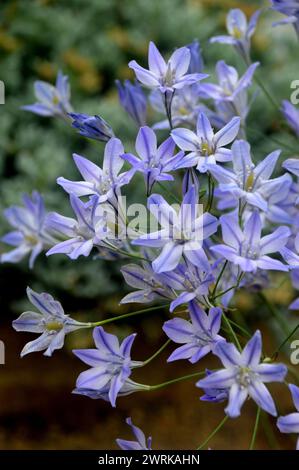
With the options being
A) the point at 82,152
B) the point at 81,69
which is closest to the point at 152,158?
the point at 82,152

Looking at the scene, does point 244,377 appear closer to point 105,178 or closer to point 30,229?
point 105,178

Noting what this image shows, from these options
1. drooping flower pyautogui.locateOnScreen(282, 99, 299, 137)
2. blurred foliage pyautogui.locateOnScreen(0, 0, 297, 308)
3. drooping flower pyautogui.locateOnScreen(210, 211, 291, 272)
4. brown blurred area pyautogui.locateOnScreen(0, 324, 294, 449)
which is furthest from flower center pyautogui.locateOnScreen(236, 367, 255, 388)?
blurred foliage pyautogui.locateOnScreen(0, 0, 297, 308)

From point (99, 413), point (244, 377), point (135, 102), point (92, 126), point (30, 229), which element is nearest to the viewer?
point (244, 377)

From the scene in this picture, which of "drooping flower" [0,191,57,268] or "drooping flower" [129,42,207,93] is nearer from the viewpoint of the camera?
"drooping flower" [129,42,207,93]

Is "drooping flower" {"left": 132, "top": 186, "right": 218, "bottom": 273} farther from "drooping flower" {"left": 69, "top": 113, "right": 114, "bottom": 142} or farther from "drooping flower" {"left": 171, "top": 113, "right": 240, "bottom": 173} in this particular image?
"drooping flower" {"left": 69, "top": 113, "right": 114, "bottom": 142}

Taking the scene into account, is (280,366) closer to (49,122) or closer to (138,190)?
(138,190)

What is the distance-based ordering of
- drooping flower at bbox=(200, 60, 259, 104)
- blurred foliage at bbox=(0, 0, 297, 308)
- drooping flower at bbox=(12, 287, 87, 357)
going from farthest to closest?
blurred foliage at bbox=(0, 0, 297, 308), drooping flower at bbox=(200, 60, 259, 104), drooping flower at bbox=(12, 287, 87, 357)

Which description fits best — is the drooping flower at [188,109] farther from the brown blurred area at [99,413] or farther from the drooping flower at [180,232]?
the brown blurred area at [99,413]

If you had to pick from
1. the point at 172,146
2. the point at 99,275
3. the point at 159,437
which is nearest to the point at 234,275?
the point at 172,146
